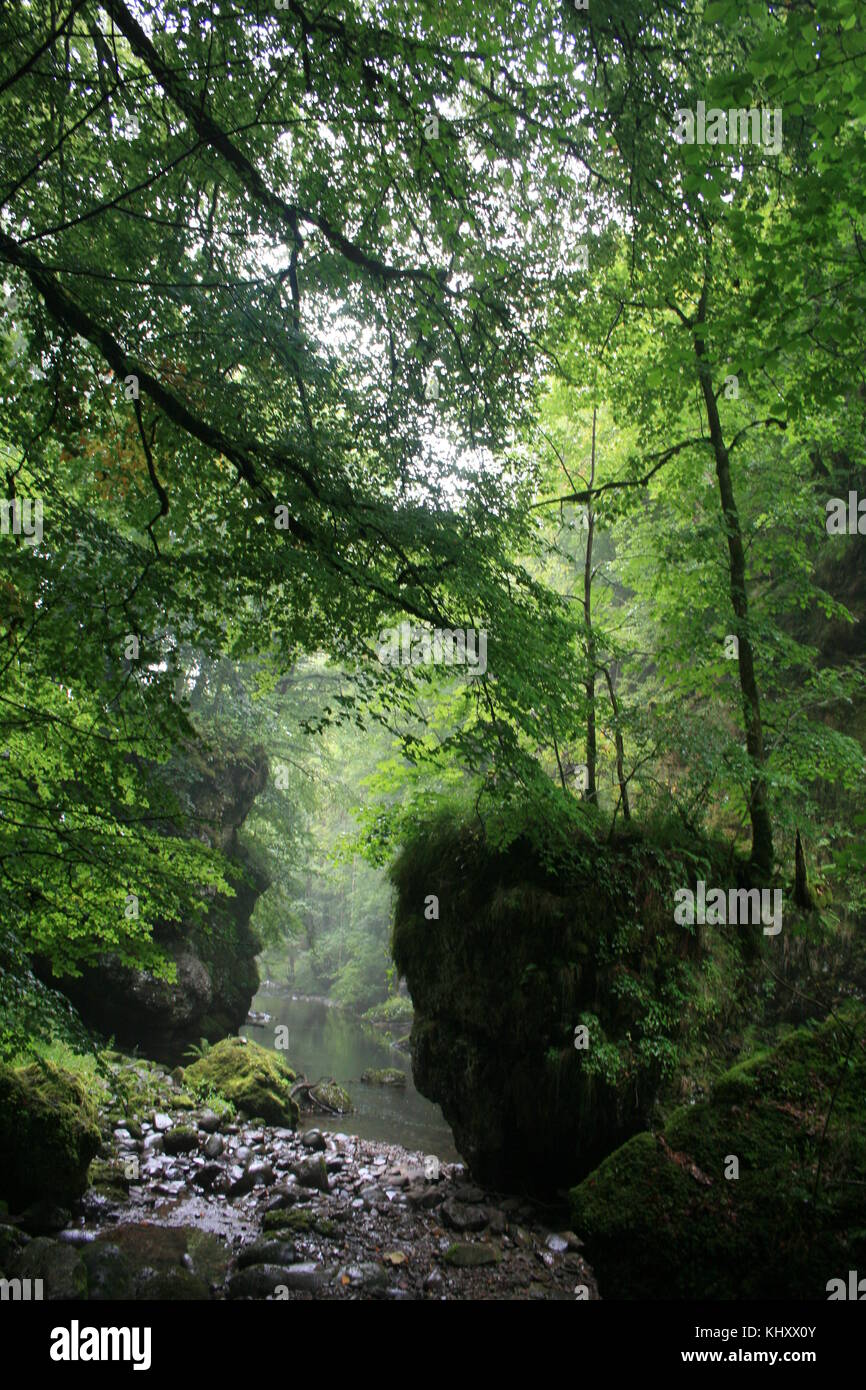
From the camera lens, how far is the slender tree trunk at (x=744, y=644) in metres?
6.86

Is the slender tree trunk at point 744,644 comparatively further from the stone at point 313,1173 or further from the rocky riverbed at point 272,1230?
the stone at point 313,1173

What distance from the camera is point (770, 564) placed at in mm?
7773

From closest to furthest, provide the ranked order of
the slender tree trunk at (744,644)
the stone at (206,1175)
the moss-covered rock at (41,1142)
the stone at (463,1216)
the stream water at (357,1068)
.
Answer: the moss-covered rock at (41,1142)
the stone at (463,1216)
the slender tree trunk at (744,644)
the stone at (206,1175)
the stream water at (357,1068)

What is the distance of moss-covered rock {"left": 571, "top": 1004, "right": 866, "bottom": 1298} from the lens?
117 inches

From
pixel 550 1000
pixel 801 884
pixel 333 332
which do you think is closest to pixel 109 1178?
pixel 550 1000

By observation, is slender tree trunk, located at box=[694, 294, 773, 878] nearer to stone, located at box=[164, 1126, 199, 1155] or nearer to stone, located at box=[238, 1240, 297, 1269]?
stone, located at box=[238, 1240, 297, 1269]

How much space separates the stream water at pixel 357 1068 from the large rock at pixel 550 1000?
297 cm

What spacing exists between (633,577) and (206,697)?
35.9ft

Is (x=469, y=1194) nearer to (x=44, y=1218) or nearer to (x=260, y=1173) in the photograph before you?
(x=260, y=1173)

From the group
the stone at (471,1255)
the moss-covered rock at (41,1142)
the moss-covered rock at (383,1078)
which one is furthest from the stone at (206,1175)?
the moss-covered rock at (383,1078)

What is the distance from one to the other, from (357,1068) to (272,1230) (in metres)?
11.5
